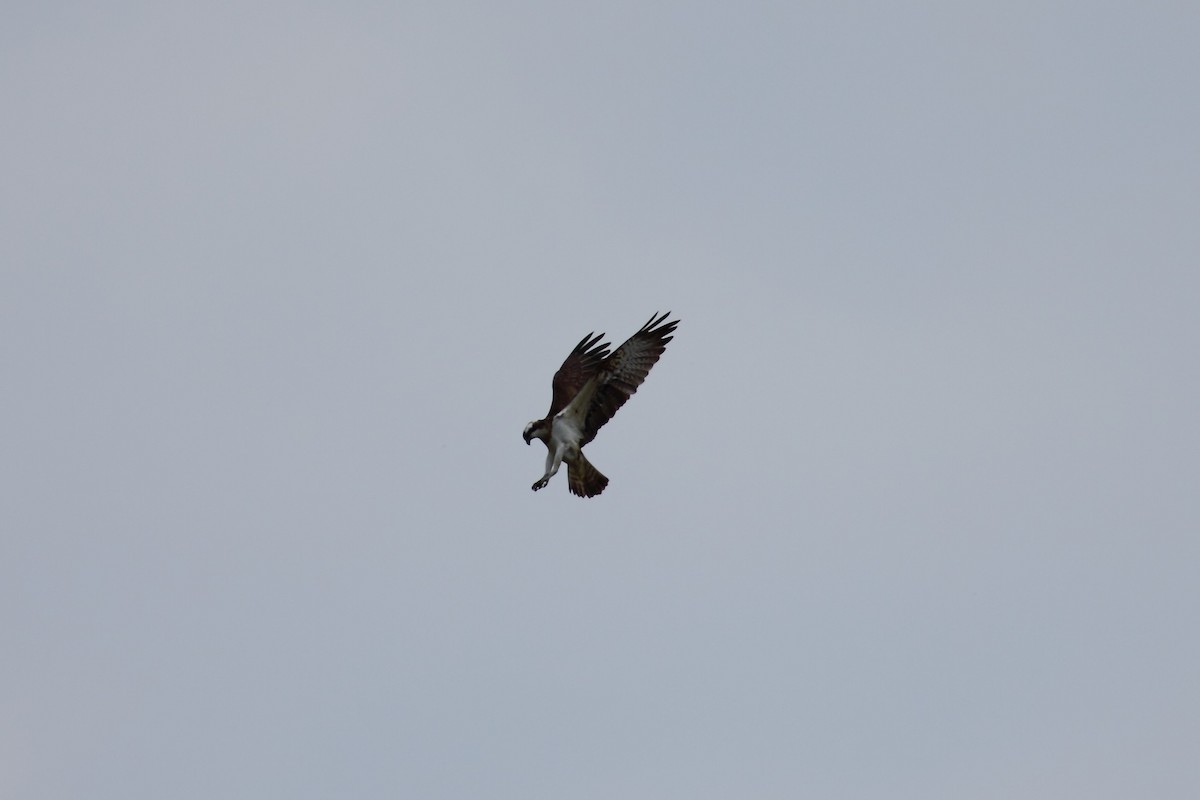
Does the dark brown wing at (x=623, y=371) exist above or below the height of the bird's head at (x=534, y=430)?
→ above

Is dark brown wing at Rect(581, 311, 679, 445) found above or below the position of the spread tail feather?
above

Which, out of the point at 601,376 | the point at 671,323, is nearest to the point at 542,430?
the point at 601,376

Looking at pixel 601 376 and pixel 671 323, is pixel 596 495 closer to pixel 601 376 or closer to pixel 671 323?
pixel 601 376

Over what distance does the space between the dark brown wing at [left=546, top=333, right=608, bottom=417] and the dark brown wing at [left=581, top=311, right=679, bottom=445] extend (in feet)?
0.57

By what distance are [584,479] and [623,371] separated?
131 centimetres

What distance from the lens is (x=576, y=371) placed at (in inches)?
444

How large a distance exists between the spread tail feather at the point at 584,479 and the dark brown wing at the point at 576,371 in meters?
0.65

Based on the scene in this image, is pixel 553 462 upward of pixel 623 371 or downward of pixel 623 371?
downward

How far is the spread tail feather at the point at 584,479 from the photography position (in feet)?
36.3

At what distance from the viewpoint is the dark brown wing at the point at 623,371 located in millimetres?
11016

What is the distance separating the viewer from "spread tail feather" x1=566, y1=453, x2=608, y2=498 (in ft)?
36.3

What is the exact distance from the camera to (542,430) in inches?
435

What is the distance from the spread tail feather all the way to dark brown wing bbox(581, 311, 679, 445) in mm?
262

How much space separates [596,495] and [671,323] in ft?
7.10
